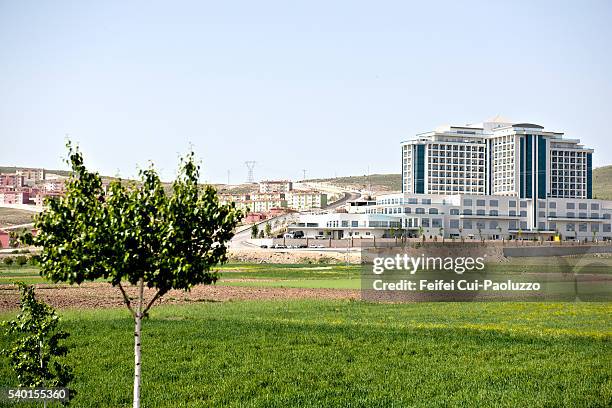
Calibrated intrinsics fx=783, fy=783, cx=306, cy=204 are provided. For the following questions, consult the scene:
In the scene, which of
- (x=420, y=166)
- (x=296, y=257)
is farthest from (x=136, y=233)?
(x=420, y=166)

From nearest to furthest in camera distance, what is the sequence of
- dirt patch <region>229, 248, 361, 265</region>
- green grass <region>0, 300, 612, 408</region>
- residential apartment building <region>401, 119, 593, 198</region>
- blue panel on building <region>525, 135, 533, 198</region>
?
green grass <region>0, 300, 612, 408</region> < dirt patch <region>229, 248, 361, 265</region> < blue panel on building <region>525, 135, 533, 198</region> < residential apartment building <region>401, 119, 593, 198</region>

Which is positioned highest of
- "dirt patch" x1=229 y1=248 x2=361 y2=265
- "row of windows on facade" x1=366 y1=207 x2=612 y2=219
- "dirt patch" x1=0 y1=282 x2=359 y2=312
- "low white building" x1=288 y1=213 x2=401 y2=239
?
"row of windows on facade" x1=366 y1=207 x2=612 y2=219

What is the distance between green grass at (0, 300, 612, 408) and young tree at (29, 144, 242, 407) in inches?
180

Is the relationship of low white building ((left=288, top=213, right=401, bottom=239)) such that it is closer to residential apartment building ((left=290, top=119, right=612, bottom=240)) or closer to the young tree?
residential apartment building ((left=290, top=119, right=612, bottom=240))

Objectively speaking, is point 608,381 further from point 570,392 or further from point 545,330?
point 545,330

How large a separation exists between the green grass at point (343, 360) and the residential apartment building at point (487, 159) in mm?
150854

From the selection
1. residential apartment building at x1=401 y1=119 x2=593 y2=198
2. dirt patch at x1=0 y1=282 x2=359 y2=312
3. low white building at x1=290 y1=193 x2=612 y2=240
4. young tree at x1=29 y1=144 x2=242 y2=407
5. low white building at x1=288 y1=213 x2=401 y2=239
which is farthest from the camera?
residential apartment building at x1=401 y1=119 x2=593 y2=198

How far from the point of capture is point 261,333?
28656 millimetres

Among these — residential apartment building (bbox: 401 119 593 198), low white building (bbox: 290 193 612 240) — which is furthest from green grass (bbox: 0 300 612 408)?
residential apartment building (bbox: 401 119 593 198)

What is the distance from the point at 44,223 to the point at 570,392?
1328cm

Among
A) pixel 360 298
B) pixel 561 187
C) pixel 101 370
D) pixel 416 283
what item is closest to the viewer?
pixel 101 370

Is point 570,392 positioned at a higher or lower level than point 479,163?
lower

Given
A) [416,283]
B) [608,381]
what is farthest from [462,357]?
[416,283]

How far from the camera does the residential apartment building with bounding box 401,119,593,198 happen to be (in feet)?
592
